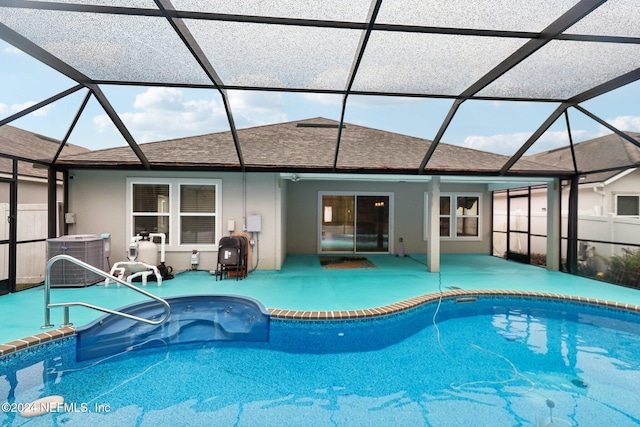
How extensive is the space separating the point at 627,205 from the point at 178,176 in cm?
1074

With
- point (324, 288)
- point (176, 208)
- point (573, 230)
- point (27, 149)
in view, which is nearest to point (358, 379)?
point (324, 288)

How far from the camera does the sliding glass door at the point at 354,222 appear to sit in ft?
36.4

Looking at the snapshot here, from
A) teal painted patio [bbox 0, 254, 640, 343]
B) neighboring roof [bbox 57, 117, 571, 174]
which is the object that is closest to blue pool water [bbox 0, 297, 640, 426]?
teal painted patio [bbox 0, 254, 640, 343]

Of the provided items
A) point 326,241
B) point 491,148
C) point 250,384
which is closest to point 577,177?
point 491,148

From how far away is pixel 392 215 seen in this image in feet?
36.6

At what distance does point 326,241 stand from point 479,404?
330 inches

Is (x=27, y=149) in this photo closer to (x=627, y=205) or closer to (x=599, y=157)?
(x=599, y=157)

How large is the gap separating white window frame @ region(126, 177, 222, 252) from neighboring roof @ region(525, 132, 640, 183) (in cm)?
808

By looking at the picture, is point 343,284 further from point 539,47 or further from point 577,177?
point 577,177

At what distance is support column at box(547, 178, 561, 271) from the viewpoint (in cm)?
833

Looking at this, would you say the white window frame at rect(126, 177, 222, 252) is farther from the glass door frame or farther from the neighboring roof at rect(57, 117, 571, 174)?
the glass door frame

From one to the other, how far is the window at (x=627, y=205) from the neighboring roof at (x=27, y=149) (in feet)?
41.2

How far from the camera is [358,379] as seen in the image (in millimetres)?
3301

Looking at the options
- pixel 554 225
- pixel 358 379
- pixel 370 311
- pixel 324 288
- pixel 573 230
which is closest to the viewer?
pixel 358 379
